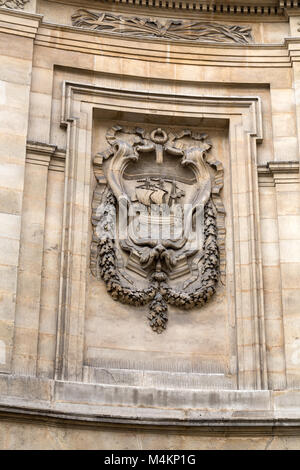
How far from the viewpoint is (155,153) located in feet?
46.5

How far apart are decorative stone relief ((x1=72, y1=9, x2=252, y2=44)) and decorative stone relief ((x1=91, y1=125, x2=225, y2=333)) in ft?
4.46

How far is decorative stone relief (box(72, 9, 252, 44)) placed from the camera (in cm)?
1435

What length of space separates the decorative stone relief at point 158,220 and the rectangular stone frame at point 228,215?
252 mm

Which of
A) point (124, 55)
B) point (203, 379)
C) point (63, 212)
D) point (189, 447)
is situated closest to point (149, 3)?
point (124, 55)

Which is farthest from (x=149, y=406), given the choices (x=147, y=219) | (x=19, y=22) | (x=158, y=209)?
(x=19, y=22)

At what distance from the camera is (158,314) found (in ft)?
43.1

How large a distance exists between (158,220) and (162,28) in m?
2.78

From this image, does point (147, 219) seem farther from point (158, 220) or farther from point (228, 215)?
point (228, 215)

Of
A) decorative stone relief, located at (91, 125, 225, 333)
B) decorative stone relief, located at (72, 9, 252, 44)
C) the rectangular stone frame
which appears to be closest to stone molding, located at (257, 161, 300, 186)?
the rectangular stone frame

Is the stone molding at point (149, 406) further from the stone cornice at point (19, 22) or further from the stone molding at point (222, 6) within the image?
the stone molding at point (222, 6)

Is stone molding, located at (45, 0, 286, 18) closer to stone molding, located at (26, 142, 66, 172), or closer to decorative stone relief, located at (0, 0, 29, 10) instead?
decorative stone relief, located at (0, 0, 29, 10)
